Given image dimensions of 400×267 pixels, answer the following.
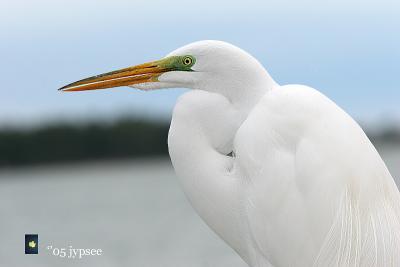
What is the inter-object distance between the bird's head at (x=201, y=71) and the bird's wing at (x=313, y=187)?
135 mm

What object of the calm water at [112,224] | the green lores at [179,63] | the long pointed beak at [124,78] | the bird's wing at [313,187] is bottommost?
the calm water at [112,224]

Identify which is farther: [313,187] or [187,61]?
[187,61]

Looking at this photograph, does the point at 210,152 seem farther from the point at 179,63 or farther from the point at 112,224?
the point at 112,224

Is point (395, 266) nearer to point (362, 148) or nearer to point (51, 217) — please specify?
point (362, 148)

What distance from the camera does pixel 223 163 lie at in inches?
118

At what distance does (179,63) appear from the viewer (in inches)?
118

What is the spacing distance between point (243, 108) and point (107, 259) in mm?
7898

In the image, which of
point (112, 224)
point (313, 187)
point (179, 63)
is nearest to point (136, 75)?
point (179, 63)

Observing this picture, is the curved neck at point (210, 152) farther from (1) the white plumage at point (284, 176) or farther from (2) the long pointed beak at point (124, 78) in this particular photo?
(2) the long pointed beak at point (124, 78)

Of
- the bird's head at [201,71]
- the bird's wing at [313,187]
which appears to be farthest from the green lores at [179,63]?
the bird's wing at [313,187]

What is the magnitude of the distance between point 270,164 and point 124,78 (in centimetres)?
69

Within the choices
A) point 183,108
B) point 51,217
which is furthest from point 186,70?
point 51,217

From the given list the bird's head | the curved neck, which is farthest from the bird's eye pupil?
the curved neck

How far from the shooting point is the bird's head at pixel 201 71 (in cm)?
294
